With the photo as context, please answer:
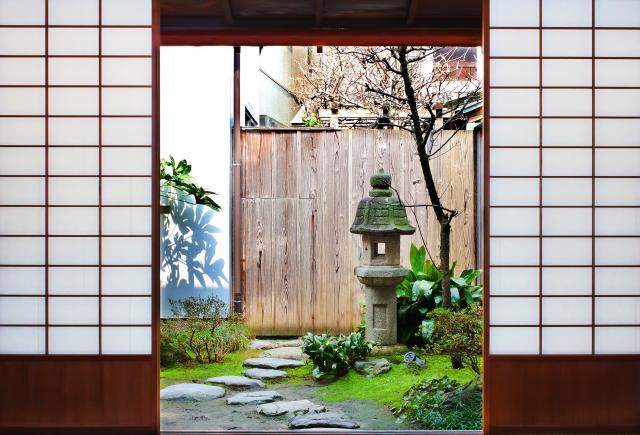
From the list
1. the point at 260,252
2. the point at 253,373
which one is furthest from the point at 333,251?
the point at 253,373

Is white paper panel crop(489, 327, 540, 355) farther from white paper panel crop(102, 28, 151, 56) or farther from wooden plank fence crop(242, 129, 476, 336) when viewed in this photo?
wooden plank fence crop(242, 129, 476, 336)

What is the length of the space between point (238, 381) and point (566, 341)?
2.56 meters

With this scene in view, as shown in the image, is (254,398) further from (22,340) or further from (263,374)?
(22,340)

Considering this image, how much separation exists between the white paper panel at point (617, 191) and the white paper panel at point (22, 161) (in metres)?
2.97

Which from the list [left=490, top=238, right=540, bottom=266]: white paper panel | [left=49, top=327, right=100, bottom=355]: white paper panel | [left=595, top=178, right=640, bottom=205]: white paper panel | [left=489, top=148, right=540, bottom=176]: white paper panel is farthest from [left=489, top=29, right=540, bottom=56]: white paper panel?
[left=49, top=327, right=100, bottom=355]: white paper panel

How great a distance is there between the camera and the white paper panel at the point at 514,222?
12.5 ft

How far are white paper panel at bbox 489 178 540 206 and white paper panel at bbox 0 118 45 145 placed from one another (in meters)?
2.42

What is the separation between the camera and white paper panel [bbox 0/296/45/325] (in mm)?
3801

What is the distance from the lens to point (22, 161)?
381cm

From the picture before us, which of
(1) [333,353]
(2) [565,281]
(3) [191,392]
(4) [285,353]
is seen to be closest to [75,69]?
(3) [191,392]

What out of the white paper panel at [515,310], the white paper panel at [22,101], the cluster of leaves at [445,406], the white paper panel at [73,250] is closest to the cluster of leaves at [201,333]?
the cluster of leaves at [445,406]

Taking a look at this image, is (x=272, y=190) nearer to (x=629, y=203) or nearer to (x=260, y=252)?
(x=260, y=252)

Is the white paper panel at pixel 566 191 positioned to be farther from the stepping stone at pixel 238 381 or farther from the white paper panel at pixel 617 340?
the stepping stone at pixel 238 381

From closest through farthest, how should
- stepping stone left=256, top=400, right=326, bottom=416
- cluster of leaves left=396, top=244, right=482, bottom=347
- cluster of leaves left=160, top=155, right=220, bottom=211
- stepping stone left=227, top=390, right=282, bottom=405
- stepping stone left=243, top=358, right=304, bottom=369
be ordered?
1. stepping stone left=256, top=400, right=326, bottom=416
2. stepping stone left=227, top=390, right=282, bottom=405
3. stepping stone left=243, top=358, right=304, bottom=369
4. cluster of leaves left=396, top=244, right=482, bottom=347
5. cluster of leaves left=160, top=155, right=220, bottom=211
